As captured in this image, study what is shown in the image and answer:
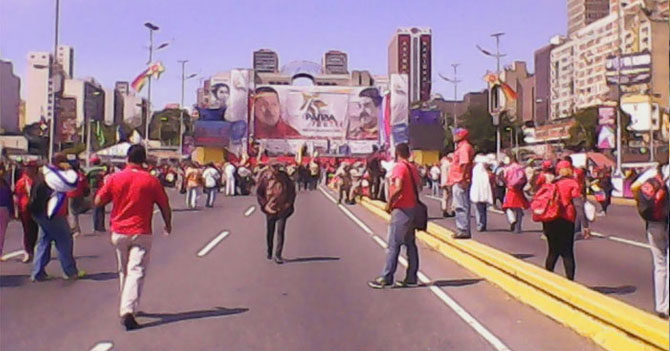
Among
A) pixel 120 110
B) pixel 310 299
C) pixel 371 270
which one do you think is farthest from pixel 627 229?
pixel 120 110

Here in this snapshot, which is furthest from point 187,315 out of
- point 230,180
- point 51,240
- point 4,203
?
point 230,180

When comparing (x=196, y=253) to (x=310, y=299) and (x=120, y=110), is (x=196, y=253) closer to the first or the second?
(x=310, y=299)

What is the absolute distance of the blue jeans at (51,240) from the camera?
37.9 feet

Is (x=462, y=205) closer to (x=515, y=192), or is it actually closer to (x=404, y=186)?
(x=515, y=192)

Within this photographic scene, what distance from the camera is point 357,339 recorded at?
7977 millimetres

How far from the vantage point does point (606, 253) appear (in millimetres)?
15352

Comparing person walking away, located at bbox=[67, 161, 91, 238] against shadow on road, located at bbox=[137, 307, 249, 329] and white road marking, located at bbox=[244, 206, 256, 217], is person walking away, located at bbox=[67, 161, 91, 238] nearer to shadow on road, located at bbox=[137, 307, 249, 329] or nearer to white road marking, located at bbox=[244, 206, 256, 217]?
white road marking, located at bbox=[244, 206, 256, 217]

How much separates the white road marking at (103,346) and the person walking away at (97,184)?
12.3 metres

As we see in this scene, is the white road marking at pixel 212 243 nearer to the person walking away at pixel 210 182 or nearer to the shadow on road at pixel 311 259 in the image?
the shadow on road at pixel 311 259

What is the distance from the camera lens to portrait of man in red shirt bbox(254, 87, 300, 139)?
71812 millimetres

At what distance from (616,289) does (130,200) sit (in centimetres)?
619

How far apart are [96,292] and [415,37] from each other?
93.0 metres

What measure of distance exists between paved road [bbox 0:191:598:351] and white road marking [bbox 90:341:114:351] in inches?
0.7

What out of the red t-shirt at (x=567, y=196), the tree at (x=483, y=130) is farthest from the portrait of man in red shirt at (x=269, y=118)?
the red t-shirt at (x=567, y=196)
